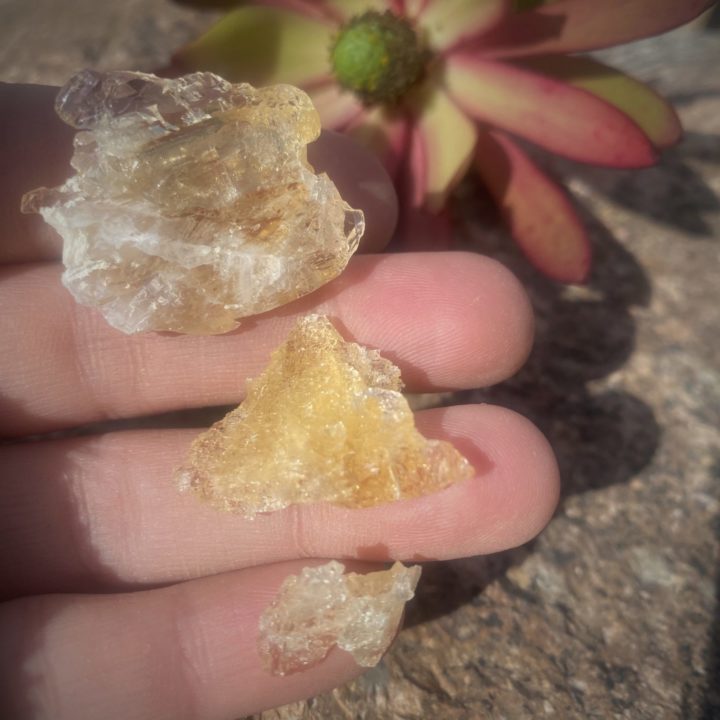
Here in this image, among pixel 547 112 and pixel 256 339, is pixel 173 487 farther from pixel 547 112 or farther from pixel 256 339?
pixel 547 112

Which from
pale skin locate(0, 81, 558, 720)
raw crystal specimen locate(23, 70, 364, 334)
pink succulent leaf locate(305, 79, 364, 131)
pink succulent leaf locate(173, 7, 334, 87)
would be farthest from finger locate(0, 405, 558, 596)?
pink succulent leaf locate(173, 7, 334, 87)

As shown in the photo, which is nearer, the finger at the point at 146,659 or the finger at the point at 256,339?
the finger at the point at 146,659

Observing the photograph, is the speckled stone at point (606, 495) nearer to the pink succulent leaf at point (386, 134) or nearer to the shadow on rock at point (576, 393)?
the shadow on rock at point (576, 393)

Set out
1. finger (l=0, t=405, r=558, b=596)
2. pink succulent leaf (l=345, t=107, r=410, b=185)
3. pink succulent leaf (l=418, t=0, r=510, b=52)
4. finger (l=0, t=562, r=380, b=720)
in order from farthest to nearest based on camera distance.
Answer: pink succulent leaf (l=345, t=107, r=410, b=185)
pink succulent leaf (l=418, t=0, r=510, b=52)
finger (l=0, t=405, r=558, b=596)
finger (l=0, t=562, r=380, b=720)

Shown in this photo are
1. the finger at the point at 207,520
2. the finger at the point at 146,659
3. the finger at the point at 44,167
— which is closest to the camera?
the finger at the point at 146,659

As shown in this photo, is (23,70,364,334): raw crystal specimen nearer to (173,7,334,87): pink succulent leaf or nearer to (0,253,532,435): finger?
(0,253,532,435): finger

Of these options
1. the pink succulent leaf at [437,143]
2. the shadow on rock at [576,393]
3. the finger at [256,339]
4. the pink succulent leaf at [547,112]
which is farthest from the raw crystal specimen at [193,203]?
the shadow on rock at [576,393]
